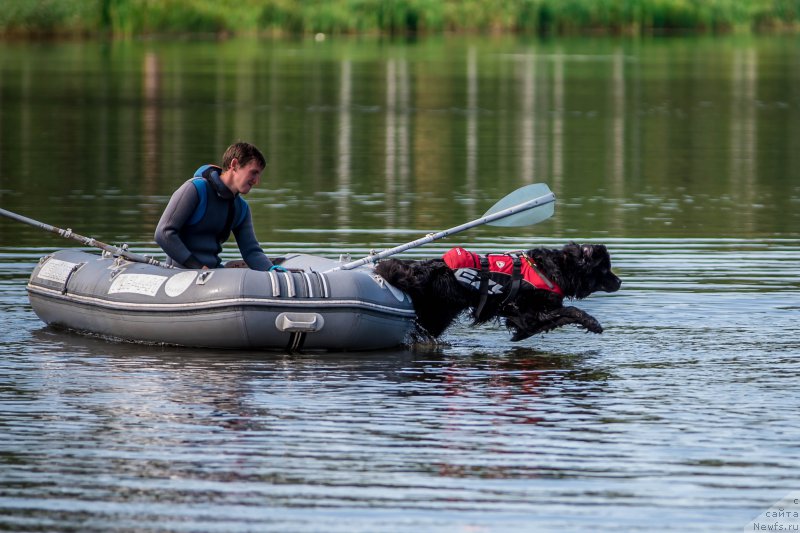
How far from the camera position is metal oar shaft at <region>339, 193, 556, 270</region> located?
37.2 feet

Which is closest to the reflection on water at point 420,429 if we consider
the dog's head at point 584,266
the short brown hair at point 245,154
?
the dog's head at point 584,266

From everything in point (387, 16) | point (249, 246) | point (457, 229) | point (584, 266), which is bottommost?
point (584, 266)

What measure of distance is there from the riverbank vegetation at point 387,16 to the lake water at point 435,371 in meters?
35.4

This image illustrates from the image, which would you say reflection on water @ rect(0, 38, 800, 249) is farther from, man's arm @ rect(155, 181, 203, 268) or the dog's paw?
the dog's paw

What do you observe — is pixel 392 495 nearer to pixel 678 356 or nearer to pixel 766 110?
pixel 678 356

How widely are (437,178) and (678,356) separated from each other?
37.3 feet

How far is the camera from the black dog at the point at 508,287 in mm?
10914

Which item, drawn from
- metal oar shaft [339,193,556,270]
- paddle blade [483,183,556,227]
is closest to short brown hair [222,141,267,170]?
metal oar shaft [339,193,556,270]

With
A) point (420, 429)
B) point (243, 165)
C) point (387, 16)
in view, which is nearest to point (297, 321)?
point (243, 165)

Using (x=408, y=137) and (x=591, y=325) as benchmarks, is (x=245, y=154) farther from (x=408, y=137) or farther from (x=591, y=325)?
(x=408, y=137)

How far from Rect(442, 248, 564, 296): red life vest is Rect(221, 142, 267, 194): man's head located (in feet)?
4.53

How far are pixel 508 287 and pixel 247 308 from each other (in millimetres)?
1760

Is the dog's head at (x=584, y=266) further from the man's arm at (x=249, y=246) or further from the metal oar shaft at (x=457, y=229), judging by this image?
the man's arm at (x=249, y=246)

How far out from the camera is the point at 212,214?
11.3 m
